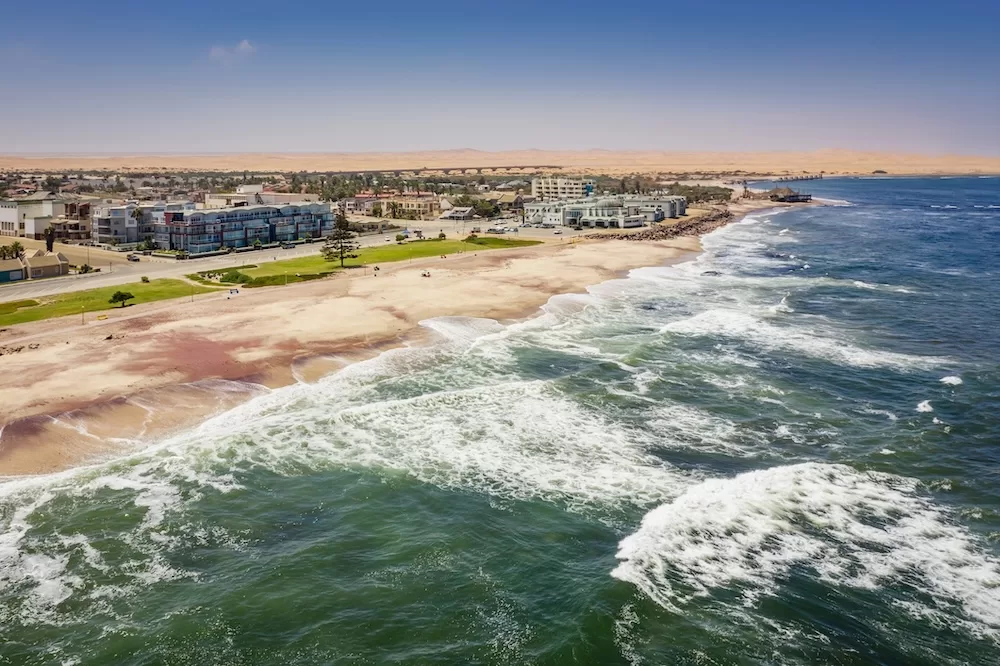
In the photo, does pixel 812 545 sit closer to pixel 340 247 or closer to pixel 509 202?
pixel 340 247

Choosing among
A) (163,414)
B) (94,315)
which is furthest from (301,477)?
(94,315)

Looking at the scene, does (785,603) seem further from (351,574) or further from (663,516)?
(351,574)

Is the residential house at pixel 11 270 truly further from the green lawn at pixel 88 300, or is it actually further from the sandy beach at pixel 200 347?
A: the sandy beach at pixel 200 347

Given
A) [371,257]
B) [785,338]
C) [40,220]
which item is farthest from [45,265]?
[785,338]

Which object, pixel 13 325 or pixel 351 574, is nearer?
pixel 351 574

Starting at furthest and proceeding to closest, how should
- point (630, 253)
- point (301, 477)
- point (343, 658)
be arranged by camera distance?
point (630, 253), point (301, 477), point (343, 658)

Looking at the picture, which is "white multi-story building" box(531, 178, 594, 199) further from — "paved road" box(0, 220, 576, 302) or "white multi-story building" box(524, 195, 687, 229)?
"paved road" box(0, 220, 576, 302)
